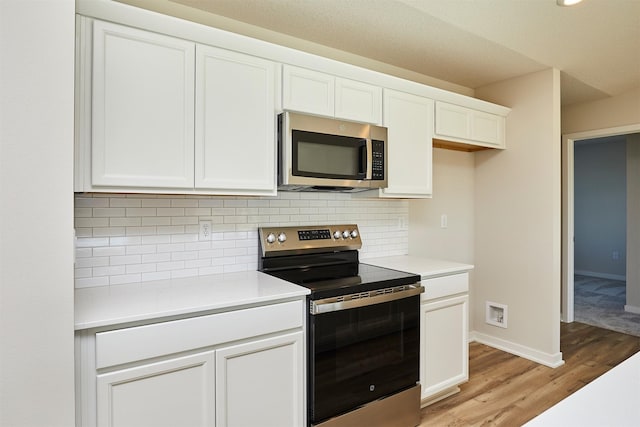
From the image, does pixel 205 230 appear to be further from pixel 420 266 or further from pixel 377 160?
pixel 420 266

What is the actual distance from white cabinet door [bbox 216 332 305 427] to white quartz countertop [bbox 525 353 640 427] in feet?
4.04

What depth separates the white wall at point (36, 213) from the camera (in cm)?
109

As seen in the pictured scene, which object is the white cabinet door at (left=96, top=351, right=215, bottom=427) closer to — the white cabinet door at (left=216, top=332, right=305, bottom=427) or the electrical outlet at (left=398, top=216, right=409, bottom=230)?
the white cabinet door at (left=216, top=332, right=305, bottom=427)

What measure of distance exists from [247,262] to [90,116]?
1.13m

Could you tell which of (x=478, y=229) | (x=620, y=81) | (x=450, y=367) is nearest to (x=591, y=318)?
(x=478, y=229)

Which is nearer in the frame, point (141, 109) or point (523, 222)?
point (141, 109)

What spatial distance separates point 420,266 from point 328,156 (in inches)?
38.4

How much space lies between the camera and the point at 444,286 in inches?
96.1

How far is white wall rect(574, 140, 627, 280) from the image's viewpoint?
6.20m

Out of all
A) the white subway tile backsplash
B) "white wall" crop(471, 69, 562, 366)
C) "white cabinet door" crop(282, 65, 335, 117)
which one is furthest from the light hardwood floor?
"white cabinet door" crop(282, 65, 335, 117)

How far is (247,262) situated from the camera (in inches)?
91.0

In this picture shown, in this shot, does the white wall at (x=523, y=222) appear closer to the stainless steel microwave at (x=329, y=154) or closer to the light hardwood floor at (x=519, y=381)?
the light hardwood floor at (x=519, y=381)

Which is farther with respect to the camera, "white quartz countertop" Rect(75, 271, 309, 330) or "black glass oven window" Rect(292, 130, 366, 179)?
"black glass oven window" Rect(292, 130, 366, 179)

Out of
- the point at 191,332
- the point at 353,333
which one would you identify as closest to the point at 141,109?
the point at 191,332
